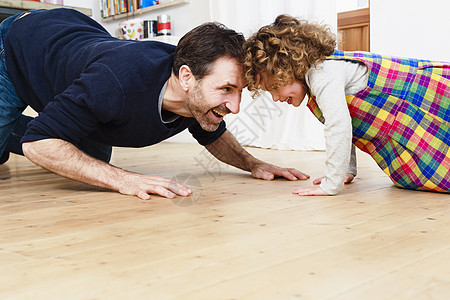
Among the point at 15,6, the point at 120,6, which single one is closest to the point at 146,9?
the point at 120,6

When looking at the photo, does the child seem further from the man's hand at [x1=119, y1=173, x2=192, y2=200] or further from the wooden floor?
the man's hand at [x1=119, y1=173, x2=192, y2=200]

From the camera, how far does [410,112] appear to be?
52.7 inches

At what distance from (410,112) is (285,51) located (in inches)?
16.2

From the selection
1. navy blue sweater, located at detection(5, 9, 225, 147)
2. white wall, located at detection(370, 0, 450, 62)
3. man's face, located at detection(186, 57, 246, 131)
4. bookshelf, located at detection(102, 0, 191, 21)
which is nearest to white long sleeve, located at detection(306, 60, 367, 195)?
man's face, located at detection(186, 57, 246, 131)

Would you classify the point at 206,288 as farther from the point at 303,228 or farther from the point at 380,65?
the point at 380,65

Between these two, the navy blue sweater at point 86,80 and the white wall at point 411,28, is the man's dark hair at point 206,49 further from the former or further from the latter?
the white wall at point 411,28

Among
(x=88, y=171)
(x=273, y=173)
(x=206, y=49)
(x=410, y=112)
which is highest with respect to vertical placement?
(x=206, y=49)

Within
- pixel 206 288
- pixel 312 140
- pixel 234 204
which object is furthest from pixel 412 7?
pixel 206 288

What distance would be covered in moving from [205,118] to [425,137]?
671mm

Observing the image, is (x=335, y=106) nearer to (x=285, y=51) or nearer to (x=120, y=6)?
(x=285, y=51)

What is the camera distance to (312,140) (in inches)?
110

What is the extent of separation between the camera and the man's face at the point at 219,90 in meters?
1.41

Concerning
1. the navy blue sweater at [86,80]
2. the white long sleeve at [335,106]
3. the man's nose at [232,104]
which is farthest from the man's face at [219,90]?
the white long sleeve at [335,106]

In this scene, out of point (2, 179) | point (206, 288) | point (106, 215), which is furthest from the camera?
point (2, 179)
